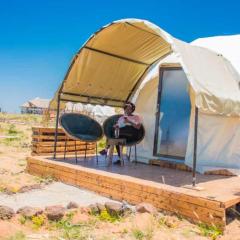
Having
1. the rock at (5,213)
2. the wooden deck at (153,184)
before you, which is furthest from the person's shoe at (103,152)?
the rock at (5,213)

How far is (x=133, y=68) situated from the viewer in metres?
10.1

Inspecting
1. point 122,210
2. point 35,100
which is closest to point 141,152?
point 122,210

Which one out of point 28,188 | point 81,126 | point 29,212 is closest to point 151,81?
point 81,126

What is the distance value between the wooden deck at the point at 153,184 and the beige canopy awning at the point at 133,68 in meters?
1.35

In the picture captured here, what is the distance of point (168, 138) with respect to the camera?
8.84m

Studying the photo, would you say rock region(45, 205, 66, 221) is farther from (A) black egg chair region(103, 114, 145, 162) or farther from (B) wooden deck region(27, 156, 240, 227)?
(A) black egg chair region(103, 114, 145, 162)

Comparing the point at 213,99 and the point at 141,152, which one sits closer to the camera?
the point at 213,99

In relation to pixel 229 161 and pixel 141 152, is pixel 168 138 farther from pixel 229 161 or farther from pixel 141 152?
pixel 229 161

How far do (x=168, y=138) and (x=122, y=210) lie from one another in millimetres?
3745

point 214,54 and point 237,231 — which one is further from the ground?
point 214,54

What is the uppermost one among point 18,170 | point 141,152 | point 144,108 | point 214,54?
point 214,54

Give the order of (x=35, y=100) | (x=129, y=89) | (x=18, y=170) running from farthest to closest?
(x=35, y=100)
(x=129, y=89)
(x=18, y=170)

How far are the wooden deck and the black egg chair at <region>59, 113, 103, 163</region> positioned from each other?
610 millimetres

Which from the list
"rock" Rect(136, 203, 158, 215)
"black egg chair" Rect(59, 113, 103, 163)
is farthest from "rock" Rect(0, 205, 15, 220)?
"black egg chair" Rect(59, 113, 103, 163)
